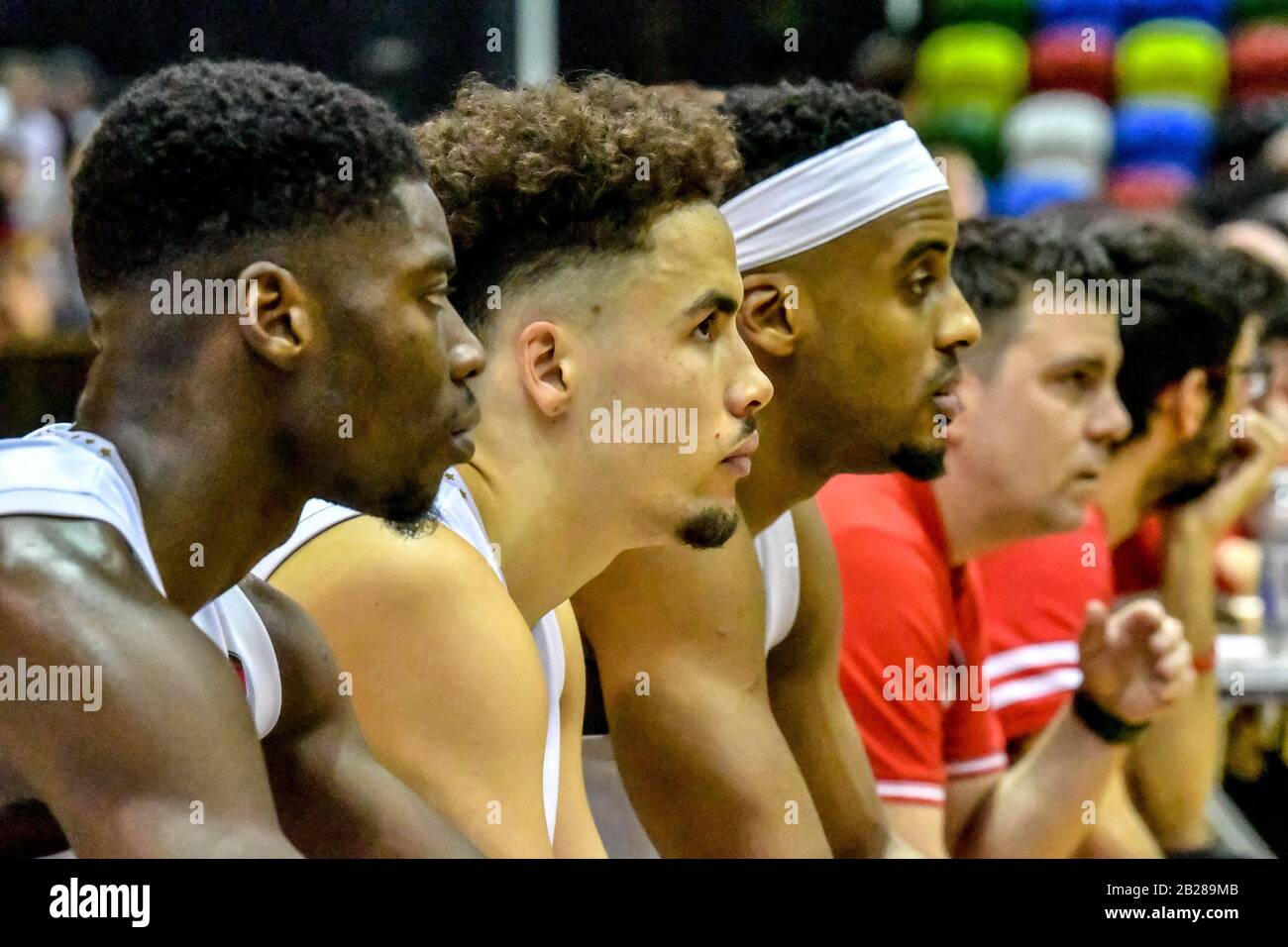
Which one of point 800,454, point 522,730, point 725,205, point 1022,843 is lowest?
point 1022,843

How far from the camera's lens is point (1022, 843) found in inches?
75.4

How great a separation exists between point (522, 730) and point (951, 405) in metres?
0.57

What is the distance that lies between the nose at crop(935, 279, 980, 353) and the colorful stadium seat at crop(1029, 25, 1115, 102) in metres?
2.20

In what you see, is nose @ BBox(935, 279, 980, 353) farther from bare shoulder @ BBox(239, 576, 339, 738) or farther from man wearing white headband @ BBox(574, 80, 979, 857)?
bare shoulder @ BBox(239, 576, 339, 738)

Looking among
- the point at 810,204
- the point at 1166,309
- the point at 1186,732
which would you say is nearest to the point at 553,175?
the point at 810,204

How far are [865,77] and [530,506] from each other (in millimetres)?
1136

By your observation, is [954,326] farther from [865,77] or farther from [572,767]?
[865,77]

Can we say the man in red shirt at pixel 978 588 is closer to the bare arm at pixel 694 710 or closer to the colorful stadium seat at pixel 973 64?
the bare arm at pixel 694 710

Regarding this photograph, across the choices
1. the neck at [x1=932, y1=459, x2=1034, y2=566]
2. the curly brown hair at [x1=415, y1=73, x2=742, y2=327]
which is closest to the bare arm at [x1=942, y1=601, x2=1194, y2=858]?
the neck at [x1=932, y1=459, x2=1034, y2=566]

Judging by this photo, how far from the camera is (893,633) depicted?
5.97ft

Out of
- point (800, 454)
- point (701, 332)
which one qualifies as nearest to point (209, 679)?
point (701, 332)

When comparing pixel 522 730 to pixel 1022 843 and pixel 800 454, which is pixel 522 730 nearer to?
pixel 800 454

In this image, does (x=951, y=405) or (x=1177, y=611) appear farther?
(x=1177, y=611)

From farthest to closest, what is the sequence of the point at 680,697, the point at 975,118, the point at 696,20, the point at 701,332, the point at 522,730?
1. the point at 975,118
2. the point at 696,20
3. the point at 680,697
4. the point at 701,332
5. the point at 522,730
